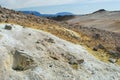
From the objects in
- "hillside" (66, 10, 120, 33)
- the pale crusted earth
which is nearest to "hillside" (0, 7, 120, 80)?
the pale crusted earth

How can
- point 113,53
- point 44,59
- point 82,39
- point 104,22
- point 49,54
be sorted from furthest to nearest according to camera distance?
point 104,22 → point 82,39 → point 113,53 → point 49,54 → point 44,59

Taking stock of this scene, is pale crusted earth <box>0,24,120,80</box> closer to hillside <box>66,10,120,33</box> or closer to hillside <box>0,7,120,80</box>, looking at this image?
hillside <box>0,7,120,80</box>

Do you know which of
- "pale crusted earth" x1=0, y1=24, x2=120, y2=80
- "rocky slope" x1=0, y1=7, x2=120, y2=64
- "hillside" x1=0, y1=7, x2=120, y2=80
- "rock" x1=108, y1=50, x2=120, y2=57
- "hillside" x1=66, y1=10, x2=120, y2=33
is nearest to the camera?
"pale crusted earth" x1=0, y1=24, x2=120, y2=80

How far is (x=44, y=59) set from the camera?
2236 centimetres

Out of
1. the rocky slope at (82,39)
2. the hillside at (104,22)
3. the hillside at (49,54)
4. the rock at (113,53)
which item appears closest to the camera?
the hillside at (49,54)

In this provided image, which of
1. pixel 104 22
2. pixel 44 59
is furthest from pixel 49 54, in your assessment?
pixel 104 22

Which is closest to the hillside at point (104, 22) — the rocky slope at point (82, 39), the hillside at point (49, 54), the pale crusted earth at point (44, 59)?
the rocky slope at point (82, 39)

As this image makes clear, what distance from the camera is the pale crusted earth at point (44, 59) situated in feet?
68.2

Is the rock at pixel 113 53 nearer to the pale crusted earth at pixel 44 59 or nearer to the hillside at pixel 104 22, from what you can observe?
the pale crusted earth at pixel 44 59

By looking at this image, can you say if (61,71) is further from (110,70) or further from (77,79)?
(110,70)

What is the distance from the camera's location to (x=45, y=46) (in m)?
24.2

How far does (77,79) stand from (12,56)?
16.7 ft

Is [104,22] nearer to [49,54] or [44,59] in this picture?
[49,54]

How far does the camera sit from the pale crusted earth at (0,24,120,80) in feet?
68.2
